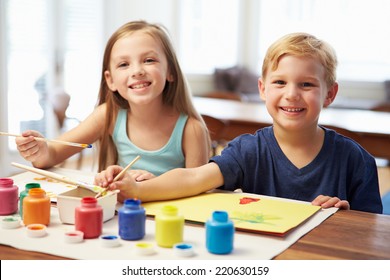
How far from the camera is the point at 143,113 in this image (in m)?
1.90

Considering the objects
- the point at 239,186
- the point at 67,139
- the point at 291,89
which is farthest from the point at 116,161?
the point at 291,89

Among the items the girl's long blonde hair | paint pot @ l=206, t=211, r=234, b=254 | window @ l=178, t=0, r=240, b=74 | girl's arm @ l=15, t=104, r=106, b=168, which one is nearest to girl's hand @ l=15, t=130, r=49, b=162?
girl's arm @ l=15, t=104, r=106, b=168

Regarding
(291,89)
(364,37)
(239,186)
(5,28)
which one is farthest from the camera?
(364,37)

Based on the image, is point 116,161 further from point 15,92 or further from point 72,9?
point 72,9

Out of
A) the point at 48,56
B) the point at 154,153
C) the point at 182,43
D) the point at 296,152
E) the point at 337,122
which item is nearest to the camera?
the point at 296,152

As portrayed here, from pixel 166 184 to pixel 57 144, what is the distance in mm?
550

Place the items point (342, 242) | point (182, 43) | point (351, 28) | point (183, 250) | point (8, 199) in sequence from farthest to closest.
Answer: point (182, 43) < point (351, 28) < point (8, 199) < point (342, 242) < point (183, 250)

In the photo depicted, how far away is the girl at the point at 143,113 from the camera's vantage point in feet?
5.73

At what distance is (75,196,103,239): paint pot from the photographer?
41.0 inches

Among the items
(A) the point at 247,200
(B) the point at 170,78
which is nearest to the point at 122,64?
(B) the point at 170,78

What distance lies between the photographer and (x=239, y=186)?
1534 millimetres

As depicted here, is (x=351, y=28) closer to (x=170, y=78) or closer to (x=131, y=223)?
(x=170, y=78)

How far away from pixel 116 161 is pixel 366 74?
5.98 metres

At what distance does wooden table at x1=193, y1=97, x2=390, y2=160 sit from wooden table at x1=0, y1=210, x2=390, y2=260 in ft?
4.85
